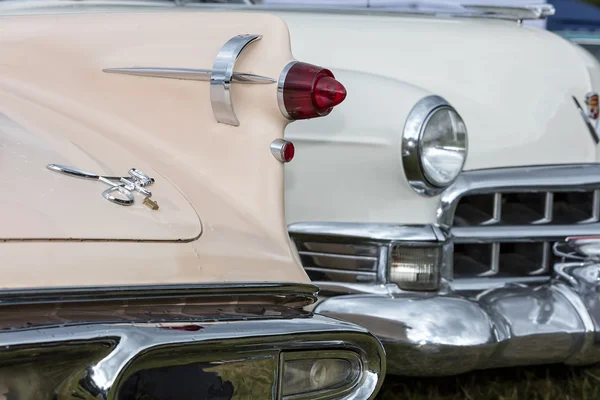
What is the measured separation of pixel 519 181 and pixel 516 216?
0.16 m

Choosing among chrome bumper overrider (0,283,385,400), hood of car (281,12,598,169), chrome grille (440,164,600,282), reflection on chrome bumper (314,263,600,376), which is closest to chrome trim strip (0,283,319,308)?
chrome bumper overrider (0,283,385,400)

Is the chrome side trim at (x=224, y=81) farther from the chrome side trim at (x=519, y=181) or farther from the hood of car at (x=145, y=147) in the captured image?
the chrome side trim at (x=519, y=181)

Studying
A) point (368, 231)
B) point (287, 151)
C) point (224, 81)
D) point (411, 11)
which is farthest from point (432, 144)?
point (411, 11)

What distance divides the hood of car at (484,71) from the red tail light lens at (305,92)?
2.18 feet

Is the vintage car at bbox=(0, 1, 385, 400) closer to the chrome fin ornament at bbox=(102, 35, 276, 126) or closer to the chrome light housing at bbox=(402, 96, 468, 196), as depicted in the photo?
the chrome fin ornament at bbox=(102, 35, 276, 126)

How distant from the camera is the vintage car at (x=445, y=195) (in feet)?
6.40

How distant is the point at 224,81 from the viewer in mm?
1449

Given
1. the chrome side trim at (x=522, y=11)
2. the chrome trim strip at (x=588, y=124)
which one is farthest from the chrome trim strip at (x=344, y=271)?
the chrome side trim at (x=522, y=11)

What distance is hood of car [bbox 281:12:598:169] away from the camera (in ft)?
7.22

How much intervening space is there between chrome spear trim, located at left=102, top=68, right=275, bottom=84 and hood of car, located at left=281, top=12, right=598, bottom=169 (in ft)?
2.38

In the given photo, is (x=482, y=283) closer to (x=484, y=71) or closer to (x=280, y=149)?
(x=484, y=71)

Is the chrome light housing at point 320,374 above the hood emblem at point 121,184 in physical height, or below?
below

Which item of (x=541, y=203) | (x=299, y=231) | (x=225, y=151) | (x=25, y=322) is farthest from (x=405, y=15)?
(x=25, y=322)

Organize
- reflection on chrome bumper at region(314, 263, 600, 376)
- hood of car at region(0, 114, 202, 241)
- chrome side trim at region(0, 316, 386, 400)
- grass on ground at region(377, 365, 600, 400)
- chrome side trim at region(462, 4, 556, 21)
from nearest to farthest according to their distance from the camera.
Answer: chrome side trim at region(0, 316, 386, 400) → hood of car at region(0, 114, 202, 241) → reflection on chrome bumper at region(314, 263, 600, 376) → grass on ground at region(377, 365, 600, 400) → chrome side trim at region(462, 4, 556, 21)
